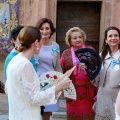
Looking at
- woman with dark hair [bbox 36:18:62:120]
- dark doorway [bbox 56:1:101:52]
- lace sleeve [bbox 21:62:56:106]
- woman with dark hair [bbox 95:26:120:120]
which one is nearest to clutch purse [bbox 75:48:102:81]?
woman with dark hair [bbox 95:26:120:120]

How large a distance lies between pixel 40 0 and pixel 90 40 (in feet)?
5.11

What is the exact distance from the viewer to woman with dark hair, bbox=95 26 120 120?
473cm

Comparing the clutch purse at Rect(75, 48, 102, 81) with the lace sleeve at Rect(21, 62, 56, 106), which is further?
the clutch purse at Rect(75, 48, 102, 81)

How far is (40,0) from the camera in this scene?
825 cm

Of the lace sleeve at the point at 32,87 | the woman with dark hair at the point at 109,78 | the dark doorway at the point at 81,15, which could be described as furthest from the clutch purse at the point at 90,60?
the dark doorway at the point at 81,15

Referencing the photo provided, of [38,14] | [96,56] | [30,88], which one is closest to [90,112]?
[96,56]

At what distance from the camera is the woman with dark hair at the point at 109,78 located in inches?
186

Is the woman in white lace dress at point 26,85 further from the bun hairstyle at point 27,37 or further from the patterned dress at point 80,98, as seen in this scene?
the patterned dress at point 80,98

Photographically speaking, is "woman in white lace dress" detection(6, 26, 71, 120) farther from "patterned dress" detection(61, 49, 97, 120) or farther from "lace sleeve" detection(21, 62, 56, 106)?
"patterned dress" detection(61, 49, 97, 120)

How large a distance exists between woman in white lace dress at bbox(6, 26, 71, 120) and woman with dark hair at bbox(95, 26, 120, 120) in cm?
148

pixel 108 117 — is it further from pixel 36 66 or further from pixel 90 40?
pixel 90 40

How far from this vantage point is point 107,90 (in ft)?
15.7

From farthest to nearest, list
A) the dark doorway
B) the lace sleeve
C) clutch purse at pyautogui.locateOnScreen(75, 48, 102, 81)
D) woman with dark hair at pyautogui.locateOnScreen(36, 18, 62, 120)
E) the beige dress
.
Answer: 1. the dark doorway
2. woman with dark hair at pyautogui.locateOnScreen(36, 18, 62, 120)
3. clutch purse at pyautogui.locateOnScreen(75, 48, 102, 81)
4. the beige dress
5. the lace sleeve

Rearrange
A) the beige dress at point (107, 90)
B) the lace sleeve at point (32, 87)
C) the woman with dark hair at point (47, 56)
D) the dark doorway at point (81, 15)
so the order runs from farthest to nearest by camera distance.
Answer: the dark doorway at point (81, 15), the woman with dark hair at point (47, 56), the beige dress at point (107, 90), the lace sleeve at point (32, 87)
